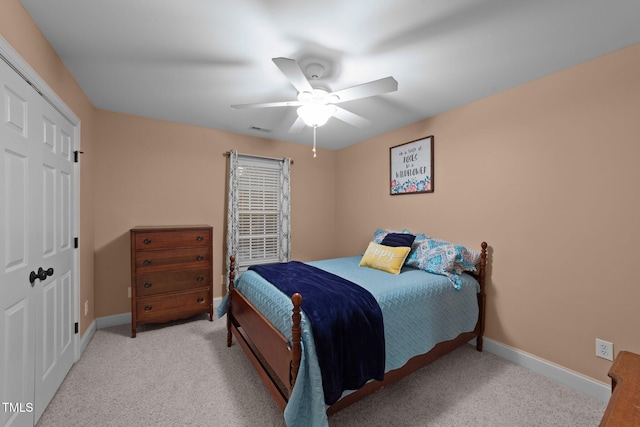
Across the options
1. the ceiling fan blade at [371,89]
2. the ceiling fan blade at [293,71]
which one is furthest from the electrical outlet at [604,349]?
the ceiling fan blade at [293,71]

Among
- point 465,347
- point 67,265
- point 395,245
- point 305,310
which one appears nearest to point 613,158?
point 395,245

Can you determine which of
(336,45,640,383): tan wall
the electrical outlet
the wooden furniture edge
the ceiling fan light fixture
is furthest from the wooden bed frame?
the ceiling fan light fixture

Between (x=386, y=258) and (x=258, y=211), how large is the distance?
216 cm

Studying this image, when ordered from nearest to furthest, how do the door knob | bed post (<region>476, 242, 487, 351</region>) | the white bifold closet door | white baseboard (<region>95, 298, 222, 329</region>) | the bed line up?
1. the white bifold closet door
2. the bed
3. the door knob
4. bed post (<region>476, 242, 487, 351</region>)
5. white baseboard (<region>95, 298, 222, 329</region>)

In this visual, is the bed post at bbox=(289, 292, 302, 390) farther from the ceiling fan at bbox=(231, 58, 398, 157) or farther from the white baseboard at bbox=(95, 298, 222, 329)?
the white baseboard at bbox=(95, 298, 222, 329)

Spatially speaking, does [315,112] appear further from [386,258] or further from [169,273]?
[169,273]

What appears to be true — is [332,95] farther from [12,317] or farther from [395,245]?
[12,317]

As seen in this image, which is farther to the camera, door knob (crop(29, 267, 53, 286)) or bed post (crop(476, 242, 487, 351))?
bed post (crop(476, 242, 487, 351))

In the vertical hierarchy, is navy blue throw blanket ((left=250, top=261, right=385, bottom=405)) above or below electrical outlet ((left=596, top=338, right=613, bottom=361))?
above

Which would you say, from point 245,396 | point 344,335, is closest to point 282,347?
point 344,335

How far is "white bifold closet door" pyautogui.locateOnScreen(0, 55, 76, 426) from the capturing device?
1326 mm

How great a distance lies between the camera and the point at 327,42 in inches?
69.1

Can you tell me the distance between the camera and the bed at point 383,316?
4.75 ft

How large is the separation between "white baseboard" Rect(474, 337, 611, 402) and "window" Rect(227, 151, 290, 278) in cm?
285
